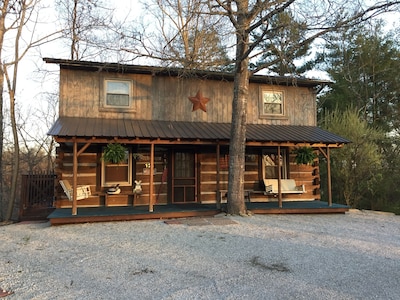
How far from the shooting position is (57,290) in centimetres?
366

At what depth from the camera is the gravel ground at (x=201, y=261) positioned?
368 cm

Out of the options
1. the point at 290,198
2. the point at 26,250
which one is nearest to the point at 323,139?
the point at 290,198

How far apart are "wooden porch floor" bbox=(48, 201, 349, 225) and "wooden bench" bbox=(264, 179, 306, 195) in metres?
0.50

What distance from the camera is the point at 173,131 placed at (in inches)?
366

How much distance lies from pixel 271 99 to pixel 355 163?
5.05 meters

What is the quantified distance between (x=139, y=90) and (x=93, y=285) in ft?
25.0

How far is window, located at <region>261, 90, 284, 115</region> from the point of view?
38.1 ft

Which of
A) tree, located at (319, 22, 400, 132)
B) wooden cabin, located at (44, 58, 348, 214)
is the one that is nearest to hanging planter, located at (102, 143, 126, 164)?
wooden cabin, located at (44, 58, 348, 214)

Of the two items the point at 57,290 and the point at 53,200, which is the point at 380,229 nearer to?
the point at 57,290

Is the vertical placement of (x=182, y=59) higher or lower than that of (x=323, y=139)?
higher

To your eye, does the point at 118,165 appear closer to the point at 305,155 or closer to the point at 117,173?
the point at 117,173

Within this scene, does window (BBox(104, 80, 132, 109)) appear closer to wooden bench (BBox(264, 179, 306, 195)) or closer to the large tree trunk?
the large tree trunk

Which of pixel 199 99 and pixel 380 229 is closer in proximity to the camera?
pixel 380 229

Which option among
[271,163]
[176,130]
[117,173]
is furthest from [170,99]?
[271,163]
